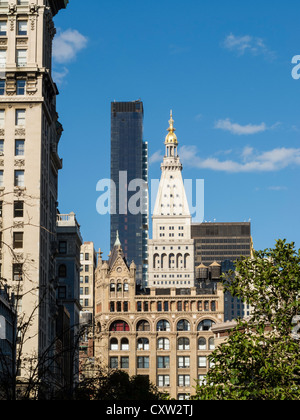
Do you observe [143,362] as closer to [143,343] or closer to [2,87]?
[143,343]

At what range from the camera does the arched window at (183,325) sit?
186 metres

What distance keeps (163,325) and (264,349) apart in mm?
147188

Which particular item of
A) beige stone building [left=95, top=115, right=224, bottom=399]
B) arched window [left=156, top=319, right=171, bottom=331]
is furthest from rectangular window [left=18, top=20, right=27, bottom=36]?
arched window [left=156, top=319, right=171, bottom=331]

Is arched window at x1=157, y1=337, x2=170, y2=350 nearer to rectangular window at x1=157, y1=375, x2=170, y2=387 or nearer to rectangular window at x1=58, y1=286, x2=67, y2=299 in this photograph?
rectangular window at x1=157, y1=375, x2=170, y2=387

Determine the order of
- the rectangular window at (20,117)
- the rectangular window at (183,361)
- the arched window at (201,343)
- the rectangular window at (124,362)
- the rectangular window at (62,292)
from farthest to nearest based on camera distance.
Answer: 1. the arched window at (201,343)
2. the rectangular window at (124,362)
3. the rectangular window at (183,361)
4. the rectangular window at (62,292)
5. the rectangular window at (20,117)

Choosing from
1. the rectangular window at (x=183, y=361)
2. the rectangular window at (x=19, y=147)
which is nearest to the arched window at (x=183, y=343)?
the rectangular window at (x=183, y=361)

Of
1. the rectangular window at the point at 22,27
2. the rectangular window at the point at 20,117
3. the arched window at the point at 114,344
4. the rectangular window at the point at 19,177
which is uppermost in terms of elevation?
the rectangular window at the point at 22,27

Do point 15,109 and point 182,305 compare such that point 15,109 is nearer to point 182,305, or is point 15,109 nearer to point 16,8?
point 16,8

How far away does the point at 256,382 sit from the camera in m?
39.2

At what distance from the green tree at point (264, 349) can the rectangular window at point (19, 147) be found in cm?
5431

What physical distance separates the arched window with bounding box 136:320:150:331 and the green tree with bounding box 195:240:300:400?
142253 millimetres

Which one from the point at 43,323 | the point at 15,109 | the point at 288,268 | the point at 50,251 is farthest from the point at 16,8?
the point at 288,268

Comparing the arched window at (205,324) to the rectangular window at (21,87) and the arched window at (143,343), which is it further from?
the rectangular window at (21,87)
